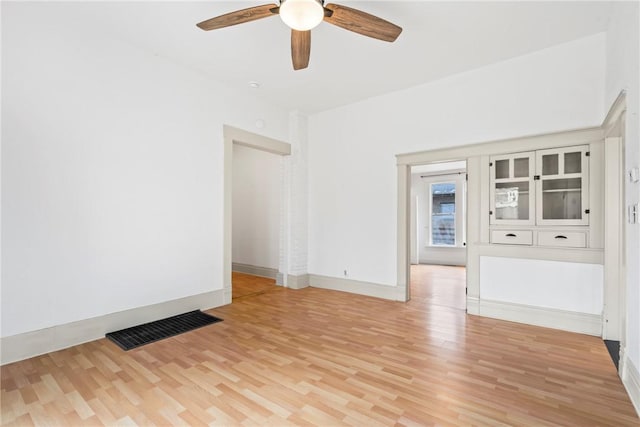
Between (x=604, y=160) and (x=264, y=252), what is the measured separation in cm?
548

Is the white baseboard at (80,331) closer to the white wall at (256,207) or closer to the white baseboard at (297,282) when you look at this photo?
the white baseboard at (297,282)

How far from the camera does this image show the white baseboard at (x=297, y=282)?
5.45 metres

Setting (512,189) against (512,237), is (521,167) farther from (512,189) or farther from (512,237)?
(512,237)

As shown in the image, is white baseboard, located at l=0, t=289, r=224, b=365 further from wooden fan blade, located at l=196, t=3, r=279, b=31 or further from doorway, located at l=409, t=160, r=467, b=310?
doorway, located at l=409, t=160, r=467, b=310

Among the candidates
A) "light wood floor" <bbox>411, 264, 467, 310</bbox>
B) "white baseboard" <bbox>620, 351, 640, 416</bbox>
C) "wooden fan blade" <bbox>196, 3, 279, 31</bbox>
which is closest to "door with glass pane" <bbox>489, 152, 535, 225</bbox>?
"light wood floor" <bbox>411, 264, 467, 310</bbox>

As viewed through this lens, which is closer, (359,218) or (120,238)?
(120,238)

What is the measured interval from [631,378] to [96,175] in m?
4.96

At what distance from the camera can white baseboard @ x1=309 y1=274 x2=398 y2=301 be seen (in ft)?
15.5

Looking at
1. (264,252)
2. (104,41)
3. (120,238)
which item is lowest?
(264,252)

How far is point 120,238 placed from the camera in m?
3.32

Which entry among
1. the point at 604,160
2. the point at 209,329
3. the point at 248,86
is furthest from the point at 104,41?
the point at 604,160

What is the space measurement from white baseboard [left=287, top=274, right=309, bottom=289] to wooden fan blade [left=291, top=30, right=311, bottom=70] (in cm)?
364

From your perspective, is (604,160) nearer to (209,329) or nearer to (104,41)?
(209,329)

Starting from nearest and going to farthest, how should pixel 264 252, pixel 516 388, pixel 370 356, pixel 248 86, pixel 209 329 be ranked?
pixel 516 388, pixel 370 356, pixel 209 329, pixel 248 86, pixel 264 252
